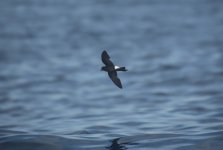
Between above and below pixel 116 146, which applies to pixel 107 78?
above

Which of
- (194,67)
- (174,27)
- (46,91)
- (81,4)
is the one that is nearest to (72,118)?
(46,91)

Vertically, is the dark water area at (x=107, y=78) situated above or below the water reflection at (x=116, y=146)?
above

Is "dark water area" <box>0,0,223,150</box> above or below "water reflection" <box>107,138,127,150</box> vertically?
above

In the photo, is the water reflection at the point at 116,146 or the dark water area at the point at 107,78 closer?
the water reflection at the point at 116,146

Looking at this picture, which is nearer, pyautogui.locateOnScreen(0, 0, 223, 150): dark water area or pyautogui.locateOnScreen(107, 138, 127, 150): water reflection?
pyautogui.locateOnScreen(107, 138, 127, 150): water reflection

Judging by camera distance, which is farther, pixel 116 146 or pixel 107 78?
pixel 107 78

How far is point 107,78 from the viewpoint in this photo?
88.3 ft

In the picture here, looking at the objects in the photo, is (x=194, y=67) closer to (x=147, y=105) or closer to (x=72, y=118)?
(x=147, y=105)

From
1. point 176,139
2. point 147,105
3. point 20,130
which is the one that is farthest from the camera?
point 147,105

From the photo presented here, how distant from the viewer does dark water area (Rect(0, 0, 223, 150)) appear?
1595 cm

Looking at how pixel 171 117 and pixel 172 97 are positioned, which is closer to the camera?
pixel 171 117

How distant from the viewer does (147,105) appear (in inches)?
838

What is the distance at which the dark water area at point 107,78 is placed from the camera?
628 inches

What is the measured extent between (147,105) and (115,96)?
2405mm
